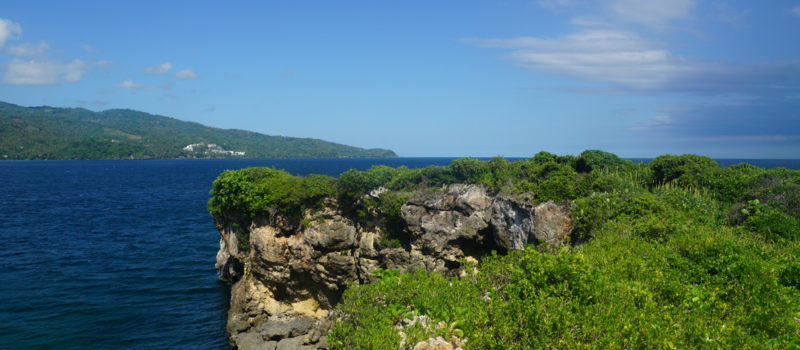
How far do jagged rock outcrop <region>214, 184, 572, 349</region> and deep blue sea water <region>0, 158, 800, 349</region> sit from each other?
383cm

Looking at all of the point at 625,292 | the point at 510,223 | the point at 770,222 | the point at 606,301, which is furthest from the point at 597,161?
the point at 606,301

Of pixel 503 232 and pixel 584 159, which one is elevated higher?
pixel 584 159

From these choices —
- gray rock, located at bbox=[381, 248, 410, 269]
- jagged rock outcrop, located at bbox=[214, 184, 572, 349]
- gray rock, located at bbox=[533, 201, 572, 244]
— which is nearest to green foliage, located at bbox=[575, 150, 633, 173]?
jagged rock outcrop, located at bbox=[214, 184, 572, 349]

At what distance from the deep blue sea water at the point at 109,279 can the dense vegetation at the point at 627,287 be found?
920 inches

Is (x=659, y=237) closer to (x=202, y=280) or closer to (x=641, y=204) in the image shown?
(x=641, y=204)

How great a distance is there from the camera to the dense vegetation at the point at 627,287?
30.7 ft

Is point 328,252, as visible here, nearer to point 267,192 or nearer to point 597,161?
point 267,192

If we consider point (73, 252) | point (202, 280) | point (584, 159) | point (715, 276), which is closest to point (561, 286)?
point (715, 276)

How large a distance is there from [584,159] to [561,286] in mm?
26262

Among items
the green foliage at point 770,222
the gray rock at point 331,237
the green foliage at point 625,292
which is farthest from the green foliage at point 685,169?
the gray rock at point 331,237

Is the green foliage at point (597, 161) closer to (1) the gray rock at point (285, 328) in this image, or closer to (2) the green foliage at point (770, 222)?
(2) the green foliage at point (770, 222)

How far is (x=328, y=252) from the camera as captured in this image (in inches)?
1280

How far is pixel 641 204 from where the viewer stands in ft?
67.4

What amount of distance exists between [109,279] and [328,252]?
23.1 meters
